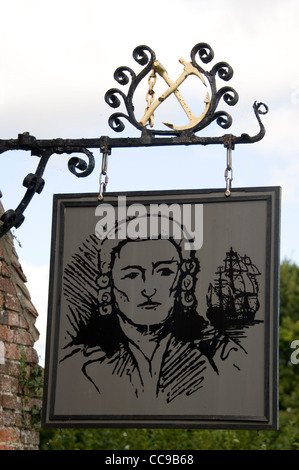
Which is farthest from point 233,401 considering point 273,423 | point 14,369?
point 14,369

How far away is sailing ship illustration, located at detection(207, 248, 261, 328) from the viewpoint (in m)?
3.81

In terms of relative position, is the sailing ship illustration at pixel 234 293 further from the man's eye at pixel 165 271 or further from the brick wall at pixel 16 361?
the brick wall at pixel 16 361

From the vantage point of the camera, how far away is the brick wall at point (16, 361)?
175 inches

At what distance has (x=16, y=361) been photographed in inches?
181

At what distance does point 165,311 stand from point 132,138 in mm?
859

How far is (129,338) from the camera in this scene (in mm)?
3893

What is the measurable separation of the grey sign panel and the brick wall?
0.59 meters

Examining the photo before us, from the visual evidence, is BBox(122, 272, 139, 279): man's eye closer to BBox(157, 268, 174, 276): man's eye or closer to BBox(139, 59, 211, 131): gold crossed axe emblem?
BBox(157, 268, 174, 276): man's eye

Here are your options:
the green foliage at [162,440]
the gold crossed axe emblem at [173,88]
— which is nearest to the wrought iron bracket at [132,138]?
the gold crossed axe emblem at [173,88]

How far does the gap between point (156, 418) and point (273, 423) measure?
51cm

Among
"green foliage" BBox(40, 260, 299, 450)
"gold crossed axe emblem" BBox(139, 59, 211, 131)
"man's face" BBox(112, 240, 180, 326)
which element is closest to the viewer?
"man's face" BBox(112, 240, 180, 326)

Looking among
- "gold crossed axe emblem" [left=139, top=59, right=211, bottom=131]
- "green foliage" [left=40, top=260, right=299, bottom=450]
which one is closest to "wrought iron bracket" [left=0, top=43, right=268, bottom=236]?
"gold crossed axe emblem" [left=139, top=59, right=211, bottom=131]

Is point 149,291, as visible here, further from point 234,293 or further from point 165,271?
point 234,293

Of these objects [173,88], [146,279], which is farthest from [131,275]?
[173,88]
